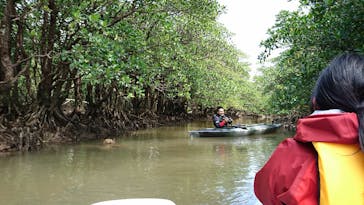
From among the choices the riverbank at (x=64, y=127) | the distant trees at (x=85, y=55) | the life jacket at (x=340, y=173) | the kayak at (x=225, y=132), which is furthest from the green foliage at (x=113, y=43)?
the life jacket at (x=340, y=173)

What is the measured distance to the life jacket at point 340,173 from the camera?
1.09 meters

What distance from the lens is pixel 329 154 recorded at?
1.11 metres

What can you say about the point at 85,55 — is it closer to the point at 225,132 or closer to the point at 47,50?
the point at 47,50

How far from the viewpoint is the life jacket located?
1086mm

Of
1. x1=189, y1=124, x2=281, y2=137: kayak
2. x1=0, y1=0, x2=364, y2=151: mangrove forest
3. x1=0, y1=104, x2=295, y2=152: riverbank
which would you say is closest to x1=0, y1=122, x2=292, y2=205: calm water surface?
x1=0, y1=104, x2=295, y2=152: riverbank

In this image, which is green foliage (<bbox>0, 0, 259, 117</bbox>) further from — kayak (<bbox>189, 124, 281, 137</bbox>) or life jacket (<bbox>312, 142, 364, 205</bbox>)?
life jacket (<bbox>312, 142, 364, 205</bbox>)

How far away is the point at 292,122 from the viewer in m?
16.3

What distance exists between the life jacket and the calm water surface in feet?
12.8

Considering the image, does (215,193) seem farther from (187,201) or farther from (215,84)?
(215,84)

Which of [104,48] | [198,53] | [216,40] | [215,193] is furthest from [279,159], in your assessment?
[216,40]

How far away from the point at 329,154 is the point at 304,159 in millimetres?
71

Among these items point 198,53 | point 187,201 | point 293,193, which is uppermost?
point 198,53

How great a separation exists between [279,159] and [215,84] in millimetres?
15112

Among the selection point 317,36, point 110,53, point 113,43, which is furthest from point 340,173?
point 113,43
